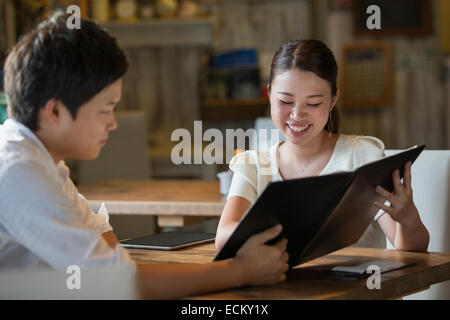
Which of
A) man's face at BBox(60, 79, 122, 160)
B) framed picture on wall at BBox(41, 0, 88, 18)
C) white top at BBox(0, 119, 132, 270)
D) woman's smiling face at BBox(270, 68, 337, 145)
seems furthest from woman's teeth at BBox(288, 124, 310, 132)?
framed picture on wall at BBox(41, 0, 88, 18)

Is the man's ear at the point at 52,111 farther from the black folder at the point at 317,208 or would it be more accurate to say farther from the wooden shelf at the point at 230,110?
the wooden shelf at the point at 230,110

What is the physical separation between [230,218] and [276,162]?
10.1 inches

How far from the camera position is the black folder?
4.39ft

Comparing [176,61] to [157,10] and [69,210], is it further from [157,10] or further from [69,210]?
[69,210]

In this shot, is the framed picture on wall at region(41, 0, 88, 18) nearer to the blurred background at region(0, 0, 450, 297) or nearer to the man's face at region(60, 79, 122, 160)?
the blurred background at region(0, 0, 450, 297)

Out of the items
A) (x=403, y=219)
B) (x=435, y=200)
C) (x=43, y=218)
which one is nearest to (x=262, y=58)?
(x=435, y=200)

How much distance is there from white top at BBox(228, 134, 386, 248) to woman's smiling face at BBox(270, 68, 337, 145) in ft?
0.34

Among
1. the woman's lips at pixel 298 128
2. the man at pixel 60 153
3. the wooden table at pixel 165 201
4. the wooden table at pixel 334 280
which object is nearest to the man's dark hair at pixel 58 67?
the man at pixel 60 153

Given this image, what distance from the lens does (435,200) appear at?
2.16 m

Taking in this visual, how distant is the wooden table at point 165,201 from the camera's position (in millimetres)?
2770

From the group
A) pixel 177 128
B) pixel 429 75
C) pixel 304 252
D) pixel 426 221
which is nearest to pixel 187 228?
pixel 177 128

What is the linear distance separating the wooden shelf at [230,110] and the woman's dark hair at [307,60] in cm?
374

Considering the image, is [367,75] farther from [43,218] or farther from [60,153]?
[43,218]

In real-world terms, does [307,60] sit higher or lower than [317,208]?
higher
